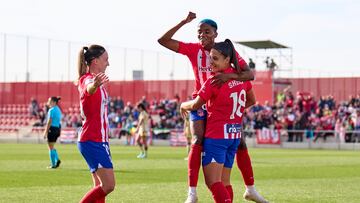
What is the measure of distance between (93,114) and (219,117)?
145cm

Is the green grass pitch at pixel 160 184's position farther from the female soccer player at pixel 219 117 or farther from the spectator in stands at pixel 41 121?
the spectator in stands at pixel 41 121

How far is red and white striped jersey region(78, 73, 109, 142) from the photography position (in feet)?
28.5

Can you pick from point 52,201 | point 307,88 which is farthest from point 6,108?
point 52,201

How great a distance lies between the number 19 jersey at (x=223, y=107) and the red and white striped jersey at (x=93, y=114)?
1156 mm

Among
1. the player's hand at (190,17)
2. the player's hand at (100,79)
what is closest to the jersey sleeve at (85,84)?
the player's hand at (100,79)

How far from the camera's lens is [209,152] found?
892 centimetres

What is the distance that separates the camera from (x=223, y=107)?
351 inches

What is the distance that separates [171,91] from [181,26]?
49.4 meters

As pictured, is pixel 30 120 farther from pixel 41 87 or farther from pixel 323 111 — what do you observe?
pixel 323 111

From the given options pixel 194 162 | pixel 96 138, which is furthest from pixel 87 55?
pixel 194 162

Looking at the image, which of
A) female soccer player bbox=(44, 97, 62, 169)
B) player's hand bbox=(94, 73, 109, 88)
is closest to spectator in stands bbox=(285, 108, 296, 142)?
female soccer player bbox=(44, 97, 62, 169)

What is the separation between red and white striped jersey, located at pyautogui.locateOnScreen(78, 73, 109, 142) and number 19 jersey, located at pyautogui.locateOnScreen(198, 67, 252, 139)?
116cm

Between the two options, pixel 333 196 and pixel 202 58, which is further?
pixel 333 196

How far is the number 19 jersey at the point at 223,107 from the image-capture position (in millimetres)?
8891
